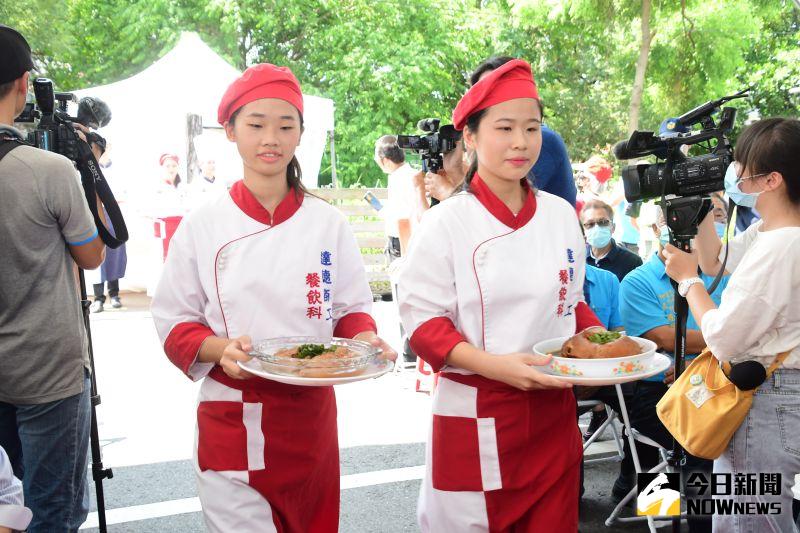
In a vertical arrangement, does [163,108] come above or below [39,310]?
above

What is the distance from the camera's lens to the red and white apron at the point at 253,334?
7.44ft

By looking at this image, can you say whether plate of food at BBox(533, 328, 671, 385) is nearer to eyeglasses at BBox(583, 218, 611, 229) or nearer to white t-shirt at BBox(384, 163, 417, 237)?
eyeglasses at BBox(583, 218, 611, 229)

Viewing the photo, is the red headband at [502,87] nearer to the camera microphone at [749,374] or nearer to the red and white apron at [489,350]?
the red and white apron at [489,350]

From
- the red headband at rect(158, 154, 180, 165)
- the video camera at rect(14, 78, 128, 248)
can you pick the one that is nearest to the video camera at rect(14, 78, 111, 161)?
the video camera at rect(14, 78, 128, 248)

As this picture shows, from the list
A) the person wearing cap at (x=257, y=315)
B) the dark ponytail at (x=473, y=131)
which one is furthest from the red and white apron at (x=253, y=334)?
the dark ponytail at (x=473, y=131)

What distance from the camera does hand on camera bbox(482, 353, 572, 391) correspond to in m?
2.04

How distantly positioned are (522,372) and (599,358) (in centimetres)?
23

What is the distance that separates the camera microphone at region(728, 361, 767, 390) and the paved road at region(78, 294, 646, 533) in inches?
69.8

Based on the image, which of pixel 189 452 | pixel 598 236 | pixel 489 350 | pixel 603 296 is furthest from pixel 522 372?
pixel 189 452

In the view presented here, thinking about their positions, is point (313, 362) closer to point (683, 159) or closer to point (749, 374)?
point (749, 374)

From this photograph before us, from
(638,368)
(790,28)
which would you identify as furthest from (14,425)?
(790,28)

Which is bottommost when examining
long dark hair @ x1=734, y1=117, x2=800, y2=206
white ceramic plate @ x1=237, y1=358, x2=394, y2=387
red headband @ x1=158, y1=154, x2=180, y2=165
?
white ceramic plate @ x1=237, y1=358, x2=394, y2=387

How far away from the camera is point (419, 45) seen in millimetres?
21953

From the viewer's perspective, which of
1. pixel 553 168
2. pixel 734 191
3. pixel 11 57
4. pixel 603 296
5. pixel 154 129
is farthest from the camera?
pixel 154 129
